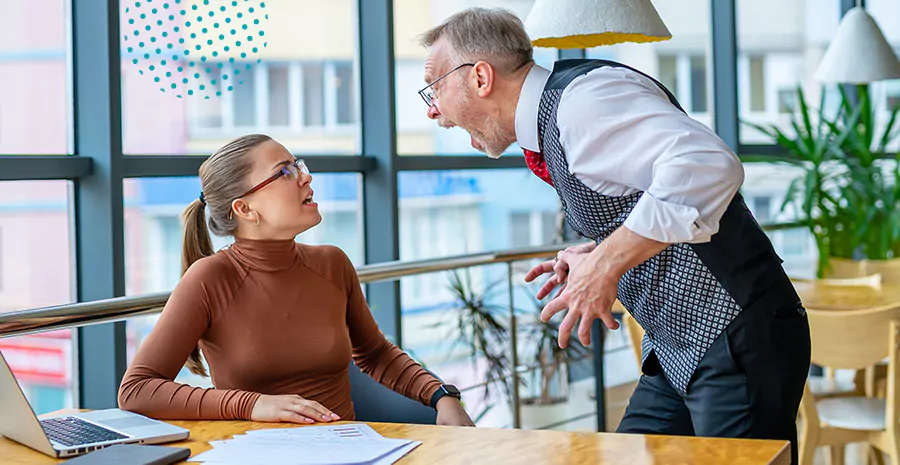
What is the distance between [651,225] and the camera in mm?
1383

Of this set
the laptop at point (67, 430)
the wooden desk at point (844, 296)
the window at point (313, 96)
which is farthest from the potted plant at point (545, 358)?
the laptop at point (67, 430)

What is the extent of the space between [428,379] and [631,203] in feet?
2.25

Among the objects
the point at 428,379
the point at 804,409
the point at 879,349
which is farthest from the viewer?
the point at 804,409

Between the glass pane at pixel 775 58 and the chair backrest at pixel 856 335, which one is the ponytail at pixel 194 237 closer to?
the chair backrest at pixel 856 335

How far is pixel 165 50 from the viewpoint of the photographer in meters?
2.93

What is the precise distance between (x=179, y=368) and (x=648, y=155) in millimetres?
927

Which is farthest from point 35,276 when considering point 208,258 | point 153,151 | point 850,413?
point 850,413

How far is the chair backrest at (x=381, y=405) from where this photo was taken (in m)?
2.02

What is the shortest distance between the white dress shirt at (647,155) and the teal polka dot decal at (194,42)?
1651mm

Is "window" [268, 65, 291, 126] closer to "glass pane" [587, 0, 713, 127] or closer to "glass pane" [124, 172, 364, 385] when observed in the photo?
"glass pane" [124, 172, 364, 385]

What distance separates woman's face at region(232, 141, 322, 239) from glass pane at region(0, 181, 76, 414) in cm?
94

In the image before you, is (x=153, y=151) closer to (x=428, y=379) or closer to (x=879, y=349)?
(x=428, y=379)

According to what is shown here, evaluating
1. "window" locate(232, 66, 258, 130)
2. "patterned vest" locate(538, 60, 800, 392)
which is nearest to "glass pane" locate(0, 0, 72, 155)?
"window" locate(232, 66, 258, 130)

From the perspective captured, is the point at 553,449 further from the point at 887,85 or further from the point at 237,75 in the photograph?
the point at 887,85
